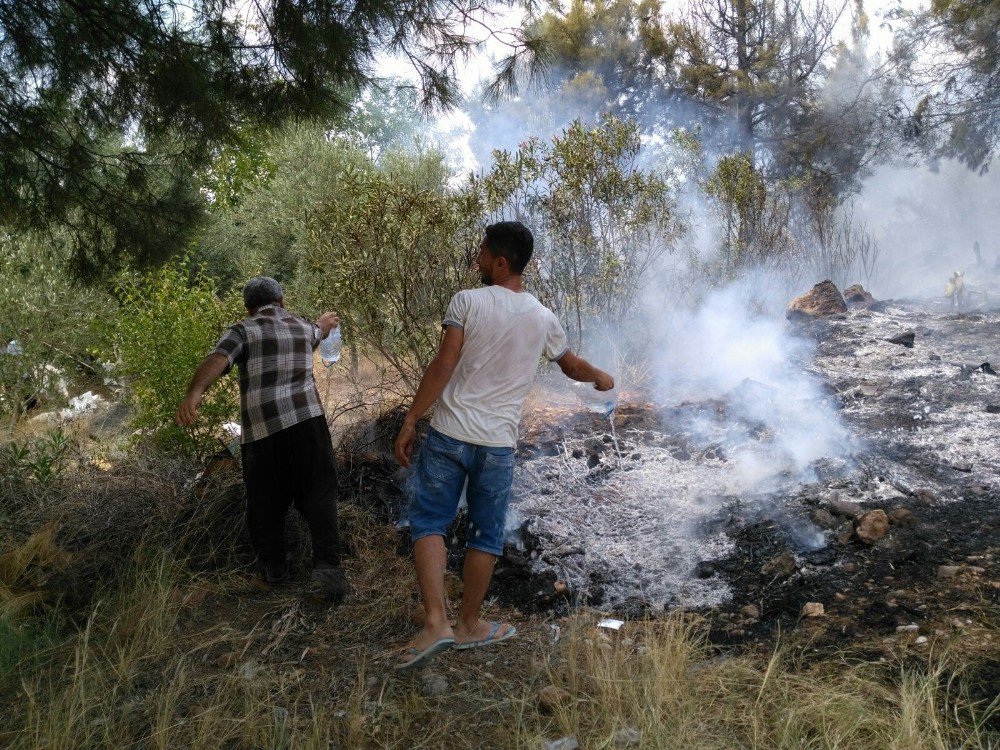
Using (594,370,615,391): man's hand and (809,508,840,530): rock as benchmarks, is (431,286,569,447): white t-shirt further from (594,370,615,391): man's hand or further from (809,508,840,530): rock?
(809,508,840,530): rock

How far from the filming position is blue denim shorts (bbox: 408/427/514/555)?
3.12 meters

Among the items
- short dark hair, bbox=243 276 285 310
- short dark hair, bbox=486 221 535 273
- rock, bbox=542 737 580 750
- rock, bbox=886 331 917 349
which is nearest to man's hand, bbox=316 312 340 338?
short dark hair, bbox=243 276 285 310

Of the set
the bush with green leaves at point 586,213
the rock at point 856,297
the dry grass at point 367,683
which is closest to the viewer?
the dry grass at point 367,683

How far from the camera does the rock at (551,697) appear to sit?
2.74m

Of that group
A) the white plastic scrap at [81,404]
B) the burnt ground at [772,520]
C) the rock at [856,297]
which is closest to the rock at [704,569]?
the burnt ground at [772,520]

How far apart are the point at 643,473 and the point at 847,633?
2.32 m

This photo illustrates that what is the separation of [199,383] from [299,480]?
2.31ft

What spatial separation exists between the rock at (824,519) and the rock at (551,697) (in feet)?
7.17

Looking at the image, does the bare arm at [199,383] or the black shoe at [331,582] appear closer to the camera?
the bare arm at [199,383]

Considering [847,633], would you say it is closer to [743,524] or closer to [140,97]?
[743,524]

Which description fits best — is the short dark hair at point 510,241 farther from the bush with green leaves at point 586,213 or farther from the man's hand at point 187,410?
the bush with green leaves at point 586,213

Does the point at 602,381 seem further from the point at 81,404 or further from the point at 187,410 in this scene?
the point at 81,404

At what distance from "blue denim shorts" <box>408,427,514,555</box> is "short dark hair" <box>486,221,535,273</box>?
0.80 m

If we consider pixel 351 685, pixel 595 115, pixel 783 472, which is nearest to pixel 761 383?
pixel 783 472
